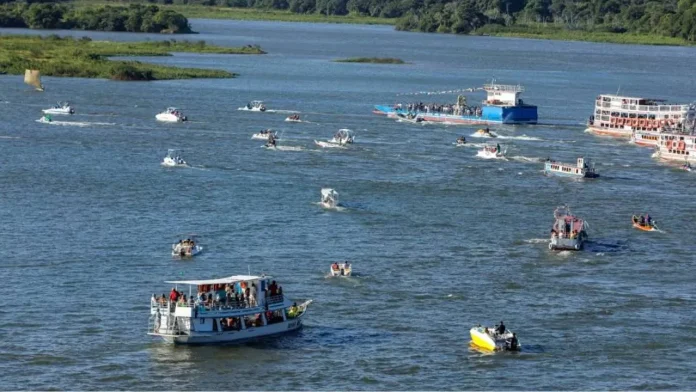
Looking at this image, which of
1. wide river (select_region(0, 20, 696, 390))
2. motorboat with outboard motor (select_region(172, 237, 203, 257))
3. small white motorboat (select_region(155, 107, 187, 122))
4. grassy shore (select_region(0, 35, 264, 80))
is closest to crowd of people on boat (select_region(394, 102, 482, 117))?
wide river (select_region(0, 20, 696, 390))

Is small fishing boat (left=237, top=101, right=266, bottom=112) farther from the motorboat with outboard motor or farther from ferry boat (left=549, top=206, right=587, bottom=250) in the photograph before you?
the motorboat with outboard motor

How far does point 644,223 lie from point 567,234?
9.92 m

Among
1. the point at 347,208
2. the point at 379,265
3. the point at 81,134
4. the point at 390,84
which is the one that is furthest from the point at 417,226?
the point at 390,84

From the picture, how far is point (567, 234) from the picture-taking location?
7525cm

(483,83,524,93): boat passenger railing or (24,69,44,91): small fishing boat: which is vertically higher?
(483,83,524,93): boat passenger railing

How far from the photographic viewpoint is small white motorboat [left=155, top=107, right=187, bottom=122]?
427 ft

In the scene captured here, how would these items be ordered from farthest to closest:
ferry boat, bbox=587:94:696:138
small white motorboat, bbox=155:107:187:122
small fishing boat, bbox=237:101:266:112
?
small fishing boat, bbox=237:101:266:112 < ferry boat, bbox=587:94:696:138 < small white motorboat, bbox=155:107:187:122

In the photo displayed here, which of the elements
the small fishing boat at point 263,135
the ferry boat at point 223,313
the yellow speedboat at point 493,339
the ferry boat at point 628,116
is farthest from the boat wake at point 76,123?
the yellow speedboat at point 493,339

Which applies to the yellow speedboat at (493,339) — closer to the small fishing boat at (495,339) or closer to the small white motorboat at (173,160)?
the small fishing boat at (495,339)

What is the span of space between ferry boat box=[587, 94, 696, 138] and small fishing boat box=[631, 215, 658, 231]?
171 feet

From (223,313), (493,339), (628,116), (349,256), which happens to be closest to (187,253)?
(349,256)

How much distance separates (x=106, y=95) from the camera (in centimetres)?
15300

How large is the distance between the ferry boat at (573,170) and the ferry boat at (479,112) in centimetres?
3790

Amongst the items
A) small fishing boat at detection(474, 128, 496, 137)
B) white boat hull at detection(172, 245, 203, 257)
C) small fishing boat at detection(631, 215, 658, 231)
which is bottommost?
small fishing boat at detection(474, 128, 496, 137)
